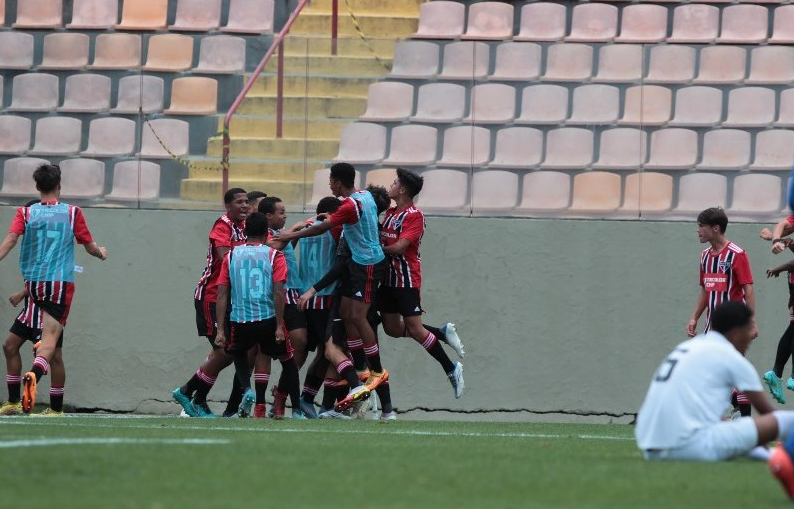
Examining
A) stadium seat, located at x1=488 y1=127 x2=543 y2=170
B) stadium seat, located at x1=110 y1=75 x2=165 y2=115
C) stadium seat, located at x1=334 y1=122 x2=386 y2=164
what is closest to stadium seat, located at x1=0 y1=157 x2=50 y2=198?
stadium seat, located at x1=110 y1=75 x2=165 y2=115

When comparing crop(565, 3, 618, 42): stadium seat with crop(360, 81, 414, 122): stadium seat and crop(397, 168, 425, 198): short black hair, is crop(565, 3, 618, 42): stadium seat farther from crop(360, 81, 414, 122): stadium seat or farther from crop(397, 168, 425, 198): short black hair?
crop(397, 168, 425, 198): short black hair

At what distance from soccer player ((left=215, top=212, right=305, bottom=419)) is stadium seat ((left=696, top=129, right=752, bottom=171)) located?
521 cm

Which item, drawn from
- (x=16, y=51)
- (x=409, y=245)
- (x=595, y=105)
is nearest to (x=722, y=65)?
(x=595, y=105)

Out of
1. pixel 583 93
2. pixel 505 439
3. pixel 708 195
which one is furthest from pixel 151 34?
pixel 505 439

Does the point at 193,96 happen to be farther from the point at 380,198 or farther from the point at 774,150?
the point at 774,150

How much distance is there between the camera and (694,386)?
6.87m

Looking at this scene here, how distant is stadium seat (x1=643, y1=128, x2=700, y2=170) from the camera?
46.8 ft

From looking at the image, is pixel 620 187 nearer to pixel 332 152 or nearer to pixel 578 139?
pixel 578 139

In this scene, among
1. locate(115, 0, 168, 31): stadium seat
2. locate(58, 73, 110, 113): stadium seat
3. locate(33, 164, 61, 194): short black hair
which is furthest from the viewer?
locate(115, 0, 168, 31): stadium seat

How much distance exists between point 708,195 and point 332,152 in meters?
3.85

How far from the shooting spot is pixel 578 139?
1445 centimetres

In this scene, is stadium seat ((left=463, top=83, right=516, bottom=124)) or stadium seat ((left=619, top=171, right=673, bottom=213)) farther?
stadium seat ((left=463, top=83, right=516, bottom=124))

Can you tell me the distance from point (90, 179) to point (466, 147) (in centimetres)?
398

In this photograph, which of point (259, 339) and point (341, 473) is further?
point (259, 339)
